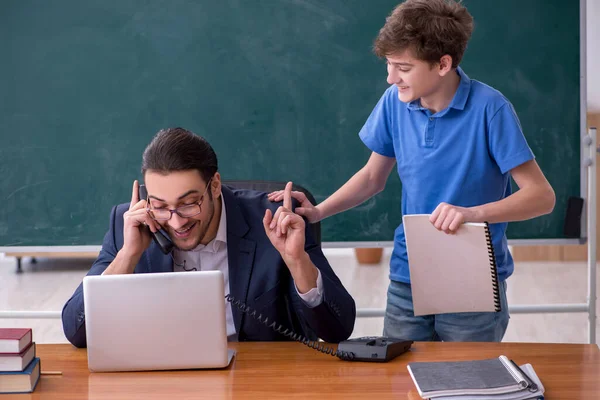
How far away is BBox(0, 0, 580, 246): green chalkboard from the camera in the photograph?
3.18 meters

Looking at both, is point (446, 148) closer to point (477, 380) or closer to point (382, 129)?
point (382, 129)

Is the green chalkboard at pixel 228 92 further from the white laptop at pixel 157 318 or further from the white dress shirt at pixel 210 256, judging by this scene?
the white laptop at pixel 157 318

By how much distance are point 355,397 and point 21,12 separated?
90.5 inches

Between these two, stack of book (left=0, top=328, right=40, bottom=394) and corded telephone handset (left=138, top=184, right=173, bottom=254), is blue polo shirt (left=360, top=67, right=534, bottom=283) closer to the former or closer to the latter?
corded telephone handset (left=138, top=184, right=173, bottom=254)

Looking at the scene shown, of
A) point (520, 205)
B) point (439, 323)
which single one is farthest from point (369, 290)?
point (520, 205)

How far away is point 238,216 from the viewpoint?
7.00 feet

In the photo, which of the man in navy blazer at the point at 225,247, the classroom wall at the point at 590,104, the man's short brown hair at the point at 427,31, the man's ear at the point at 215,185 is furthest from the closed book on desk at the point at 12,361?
the classroom wall at the point at 590,104

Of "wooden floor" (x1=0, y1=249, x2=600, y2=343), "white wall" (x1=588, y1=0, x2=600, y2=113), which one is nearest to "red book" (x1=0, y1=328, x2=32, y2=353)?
"wooden floor" (x1=0, y1=249, x2=600, y2=343)

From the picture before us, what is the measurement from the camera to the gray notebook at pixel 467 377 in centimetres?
152

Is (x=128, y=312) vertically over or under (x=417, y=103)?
under

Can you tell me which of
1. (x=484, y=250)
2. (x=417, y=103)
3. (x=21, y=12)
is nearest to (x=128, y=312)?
(x=484, y=250)

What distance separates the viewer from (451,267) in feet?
6.12

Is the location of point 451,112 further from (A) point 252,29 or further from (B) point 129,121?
(B) point 129,121

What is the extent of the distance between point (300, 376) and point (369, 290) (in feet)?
12.1
